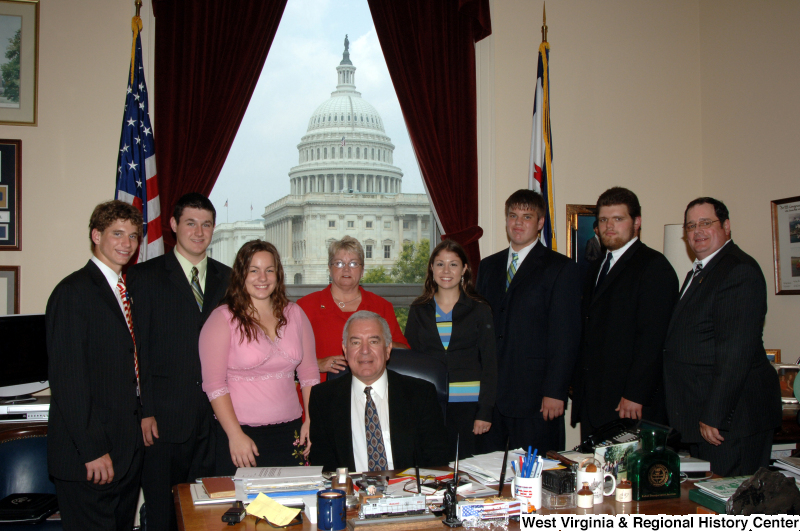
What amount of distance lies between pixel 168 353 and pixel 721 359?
2419 mm

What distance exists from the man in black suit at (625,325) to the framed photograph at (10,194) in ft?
11.1

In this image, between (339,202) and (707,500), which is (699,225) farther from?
(339,202)

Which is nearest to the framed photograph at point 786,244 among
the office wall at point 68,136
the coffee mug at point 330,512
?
the coffee mug at point 330,512

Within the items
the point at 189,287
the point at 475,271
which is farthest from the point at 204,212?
the point at 475,271

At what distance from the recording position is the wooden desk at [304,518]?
1.67 m

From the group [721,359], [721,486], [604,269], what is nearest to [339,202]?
[604,269]

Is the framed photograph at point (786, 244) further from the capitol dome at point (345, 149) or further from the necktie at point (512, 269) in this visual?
the capitol dome at point (345, 149)

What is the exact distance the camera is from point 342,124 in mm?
4512

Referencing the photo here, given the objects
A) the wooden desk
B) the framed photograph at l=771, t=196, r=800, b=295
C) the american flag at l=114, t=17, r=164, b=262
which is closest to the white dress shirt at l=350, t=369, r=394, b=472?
the wooden desk

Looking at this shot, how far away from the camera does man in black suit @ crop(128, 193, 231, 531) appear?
8.96 ft

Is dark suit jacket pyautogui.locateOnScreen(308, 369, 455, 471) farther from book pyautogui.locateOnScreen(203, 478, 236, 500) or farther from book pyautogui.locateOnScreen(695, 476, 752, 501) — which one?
book pyautogui.locateOnScreen(695, 476, 752, 501)

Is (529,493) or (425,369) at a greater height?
(425,369)

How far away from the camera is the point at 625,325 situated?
2.98 meters

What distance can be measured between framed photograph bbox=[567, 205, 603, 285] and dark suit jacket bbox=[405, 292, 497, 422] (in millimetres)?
1616
